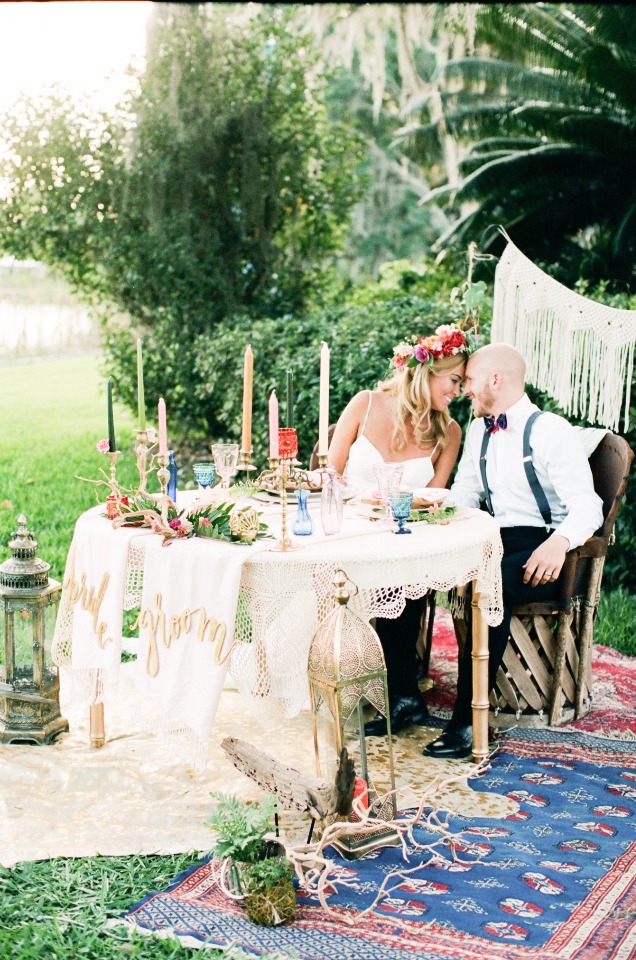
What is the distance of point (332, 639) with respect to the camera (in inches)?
120

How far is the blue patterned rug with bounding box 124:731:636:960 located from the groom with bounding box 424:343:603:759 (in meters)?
0.59

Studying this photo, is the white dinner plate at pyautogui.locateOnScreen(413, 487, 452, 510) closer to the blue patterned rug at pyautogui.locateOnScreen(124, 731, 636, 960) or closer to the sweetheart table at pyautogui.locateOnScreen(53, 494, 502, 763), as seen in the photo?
the sweetheart table at pyautogui.locateOnScreen(53, 494, 502, 763)

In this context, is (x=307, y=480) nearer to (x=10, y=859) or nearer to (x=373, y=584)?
(x=373, y=584)

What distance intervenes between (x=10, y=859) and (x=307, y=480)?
1552mm

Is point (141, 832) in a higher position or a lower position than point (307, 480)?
lower

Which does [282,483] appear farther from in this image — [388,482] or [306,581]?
[388,482]

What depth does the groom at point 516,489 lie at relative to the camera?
3861 mm

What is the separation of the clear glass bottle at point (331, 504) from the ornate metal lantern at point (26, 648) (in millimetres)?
1105

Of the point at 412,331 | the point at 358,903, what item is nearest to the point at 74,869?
the point at 358,903

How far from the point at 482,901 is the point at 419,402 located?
6.85 ft

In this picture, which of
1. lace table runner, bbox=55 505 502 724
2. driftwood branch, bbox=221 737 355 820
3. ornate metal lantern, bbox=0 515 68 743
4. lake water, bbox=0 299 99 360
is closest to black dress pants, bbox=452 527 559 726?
lace table runner, bbox=55 505 502 724

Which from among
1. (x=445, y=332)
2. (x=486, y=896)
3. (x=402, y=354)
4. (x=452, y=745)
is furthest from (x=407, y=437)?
(x=486, y=896)

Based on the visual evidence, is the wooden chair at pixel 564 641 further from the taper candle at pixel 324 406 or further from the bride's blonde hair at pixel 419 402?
the taper candle at pixel 324 406

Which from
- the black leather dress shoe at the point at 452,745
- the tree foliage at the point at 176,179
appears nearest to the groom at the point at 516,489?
the black leather dress shoe at the point at 452,745
